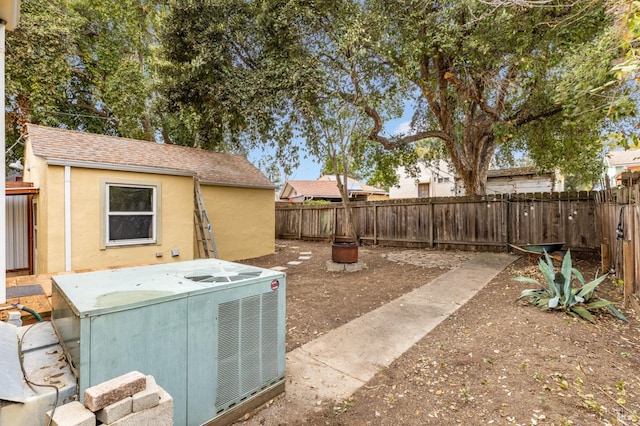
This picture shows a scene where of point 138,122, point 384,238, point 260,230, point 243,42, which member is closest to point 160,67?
point 243,42

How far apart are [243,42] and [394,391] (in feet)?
30.0

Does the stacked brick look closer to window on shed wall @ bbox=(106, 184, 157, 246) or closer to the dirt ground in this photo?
the dirt ground

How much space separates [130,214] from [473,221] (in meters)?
9.49

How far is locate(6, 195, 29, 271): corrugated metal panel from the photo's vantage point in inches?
290

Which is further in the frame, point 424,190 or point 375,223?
point 424,190

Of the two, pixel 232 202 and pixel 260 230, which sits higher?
pixel 232 202

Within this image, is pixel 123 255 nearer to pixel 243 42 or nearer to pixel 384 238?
pixel 243 42

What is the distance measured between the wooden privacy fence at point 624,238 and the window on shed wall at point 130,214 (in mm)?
8483

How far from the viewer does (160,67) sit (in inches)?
392

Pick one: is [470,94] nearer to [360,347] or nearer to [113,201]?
[360,347]

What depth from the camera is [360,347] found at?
3.46 m

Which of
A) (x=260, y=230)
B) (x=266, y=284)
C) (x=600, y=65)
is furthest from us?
(x=260, y=230)

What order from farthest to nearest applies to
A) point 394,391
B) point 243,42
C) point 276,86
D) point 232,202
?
point 232,202 < point 243,42 < point 276,86 < point 394,391

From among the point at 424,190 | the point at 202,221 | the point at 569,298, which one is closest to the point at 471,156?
the point at 569,298
